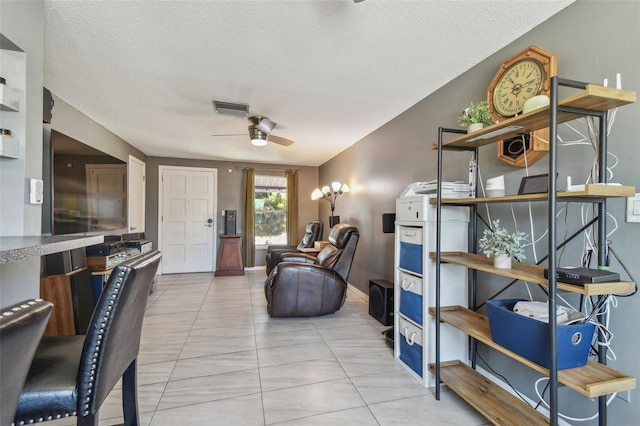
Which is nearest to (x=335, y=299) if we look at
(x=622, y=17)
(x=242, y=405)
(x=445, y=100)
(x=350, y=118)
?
(x=242, y=405)

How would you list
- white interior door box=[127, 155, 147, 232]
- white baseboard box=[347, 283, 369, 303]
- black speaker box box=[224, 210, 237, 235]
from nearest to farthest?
white baseboard box=[347, 283, 369, 303] → white interior door box=[127, 155, 147, 232] → black speaker box box=[224, 210, 237, 235]

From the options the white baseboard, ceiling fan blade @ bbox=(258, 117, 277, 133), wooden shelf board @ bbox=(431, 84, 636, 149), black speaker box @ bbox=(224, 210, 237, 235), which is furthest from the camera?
black speaker box @ bbox=(224, 210, 237, 235)

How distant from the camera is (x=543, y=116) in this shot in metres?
1.29

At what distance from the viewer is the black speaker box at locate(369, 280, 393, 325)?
289 cm

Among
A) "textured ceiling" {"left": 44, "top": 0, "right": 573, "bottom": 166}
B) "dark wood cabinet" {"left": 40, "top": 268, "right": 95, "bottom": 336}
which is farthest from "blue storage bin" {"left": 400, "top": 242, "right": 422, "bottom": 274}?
"dark wood cabinet" {"left": 40, "top": 268, "right": 95, "bottom": 336}

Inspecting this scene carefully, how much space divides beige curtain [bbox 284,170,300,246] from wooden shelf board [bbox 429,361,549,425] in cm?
437

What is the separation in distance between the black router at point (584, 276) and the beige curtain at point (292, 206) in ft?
16.7

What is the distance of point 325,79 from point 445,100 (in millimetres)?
1024

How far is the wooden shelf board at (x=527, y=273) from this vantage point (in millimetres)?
1065

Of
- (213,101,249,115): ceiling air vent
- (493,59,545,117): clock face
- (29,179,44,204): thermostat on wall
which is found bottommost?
(29,179,44,204): thermostat on wall

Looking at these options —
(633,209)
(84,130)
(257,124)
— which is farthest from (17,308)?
(84,130)

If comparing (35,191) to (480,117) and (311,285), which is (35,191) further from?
(480,117)

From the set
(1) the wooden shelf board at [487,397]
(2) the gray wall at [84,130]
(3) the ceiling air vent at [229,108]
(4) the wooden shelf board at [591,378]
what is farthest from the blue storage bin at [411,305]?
(2) the gray wall at [84,130]

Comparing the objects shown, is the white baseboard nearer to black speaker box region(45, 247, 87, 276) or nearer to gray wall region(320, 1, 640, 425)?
gray wall region(320, 1, 640, 425)
